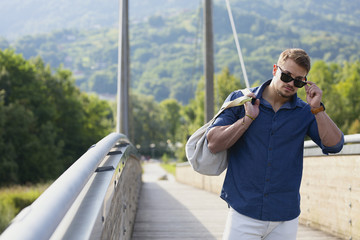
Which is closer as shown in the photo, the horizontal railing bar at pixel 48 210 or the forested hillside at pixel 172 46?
the horizontal railing bar at pixel 48 210

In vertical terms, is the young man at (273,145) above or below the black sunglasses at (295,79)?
below

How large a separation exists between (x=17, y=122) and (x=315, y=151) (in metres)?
35.5

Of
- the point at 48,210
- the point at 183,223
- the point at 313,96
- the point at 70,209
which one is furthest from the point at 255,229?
the point at 183,223

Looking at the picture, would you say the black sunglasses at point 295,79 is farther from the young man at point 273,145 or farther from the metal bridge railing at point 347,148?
the metal bridge railing at point 347,148

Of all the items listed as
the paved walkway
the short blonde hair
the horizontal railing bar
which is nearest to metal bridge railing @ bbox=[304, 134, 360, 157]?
the paved walkway

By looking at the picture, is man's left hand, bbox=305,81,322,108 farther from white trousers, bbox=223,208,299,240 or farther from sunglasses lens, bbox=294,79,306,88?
white trousers, bbox=223,208,299,240

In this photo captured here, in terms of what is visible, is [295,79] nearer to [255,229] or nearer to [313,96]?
[313,96]

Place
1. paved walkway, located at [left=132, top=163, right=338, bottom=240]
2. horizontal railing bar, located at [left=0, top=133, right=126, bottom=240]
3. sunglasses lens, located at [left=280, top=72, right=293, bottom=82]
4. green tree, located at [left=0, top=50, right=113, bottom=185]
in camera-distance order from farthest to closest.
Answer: green tree, located at [left=0, top=50, right=113, bottom=185] < paved walkway, located at [left=132, top=163, right=338, bottom=240] < sunglasses lens, located at [left=280, top=72, right=293, bottom=82] < horizontal railing bar, located at [left=0, top=133, right=126, bottom=240]

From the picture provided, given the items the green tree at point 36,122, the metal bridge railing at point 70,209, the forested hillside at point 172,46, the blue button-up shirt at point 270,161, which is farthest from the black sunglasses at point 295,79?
the forested hillside at point 172,46

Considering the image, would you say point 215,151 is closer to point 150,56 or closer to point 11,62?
point 11,62

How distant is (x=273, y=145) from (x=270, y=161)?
75mm

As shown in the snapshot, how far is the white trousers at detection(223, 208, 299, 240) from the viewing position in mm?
2404

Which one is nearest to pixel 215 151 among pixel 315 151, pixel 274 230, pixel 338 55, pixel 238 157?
pixel 238 157

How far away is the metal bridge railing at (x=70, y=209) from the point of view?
109 cm
